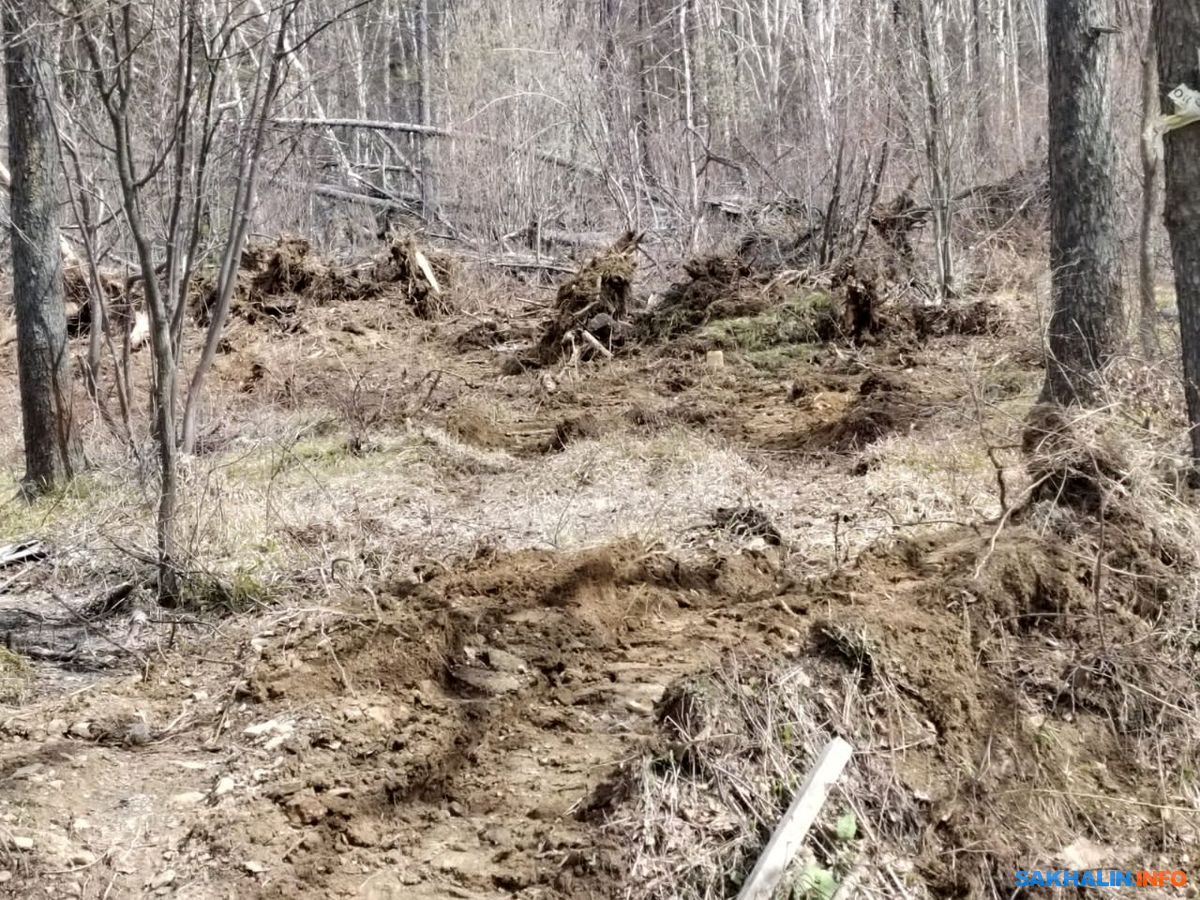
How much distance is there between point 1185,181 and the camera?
430cm

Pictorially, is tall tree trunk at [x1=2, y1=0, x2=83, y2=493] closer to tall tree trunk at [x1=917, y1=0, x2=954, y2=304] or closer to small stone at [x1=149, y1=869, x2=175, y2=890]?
small stone at [x1=149, y1=869, x2=175, y2=890]

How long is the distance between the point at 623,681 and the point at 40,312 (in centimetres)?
542

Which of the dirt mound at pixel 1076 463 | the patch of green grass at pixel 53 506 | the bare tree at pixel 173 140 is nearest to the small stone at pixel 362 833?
the bare tree at pixel 173 140

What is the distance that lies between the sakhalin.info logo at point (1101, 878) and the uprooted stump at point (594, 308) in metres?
7.94

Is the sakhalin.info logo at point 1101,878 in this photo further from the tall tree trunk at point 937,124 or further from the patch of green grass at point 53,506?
the tall tree trunk at point 937,124

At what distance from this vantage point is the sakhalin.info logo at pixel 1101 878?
117 inches

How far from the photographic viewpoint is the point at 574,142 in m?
16.2

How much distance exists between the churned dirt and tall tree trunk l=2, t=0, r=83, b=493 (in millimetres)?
1097

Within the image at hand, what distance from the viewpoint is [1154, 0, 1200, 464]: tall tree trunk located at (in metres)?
4.22

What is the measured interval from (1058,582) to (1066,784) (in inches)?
33.2

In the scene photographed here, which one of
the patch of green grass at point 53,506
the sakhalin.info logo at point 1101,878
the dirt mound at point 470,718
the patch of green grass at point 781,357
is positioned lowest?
the sakhalin.info logo at point 1101,878

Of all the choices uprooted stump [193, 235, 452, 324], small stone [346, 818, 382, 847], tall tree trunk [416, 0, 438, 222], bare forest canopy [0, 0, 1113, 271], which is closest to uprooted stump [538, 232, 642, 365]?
bare forest canopy [0, 0, 1113, 271]

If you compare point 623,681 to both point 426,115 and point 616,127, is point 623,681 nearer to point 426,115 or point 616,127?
point 616,127

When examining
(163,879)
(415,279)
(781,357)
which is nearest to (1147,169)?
(781,357)
